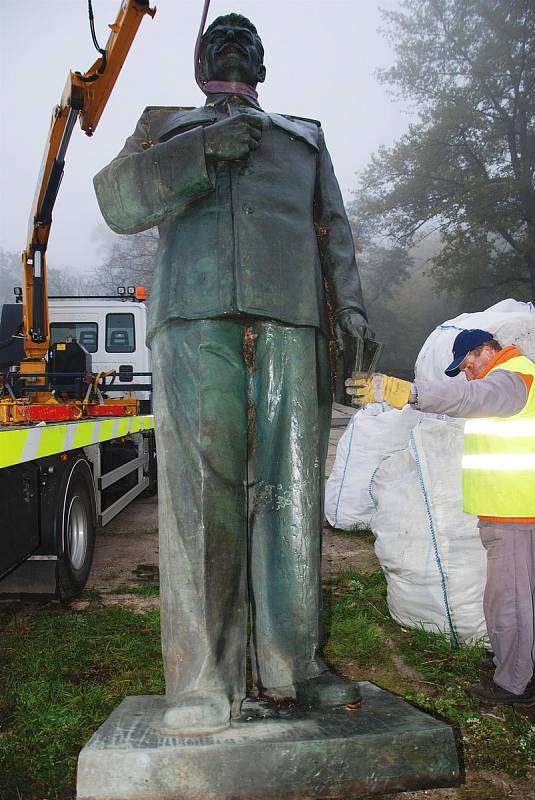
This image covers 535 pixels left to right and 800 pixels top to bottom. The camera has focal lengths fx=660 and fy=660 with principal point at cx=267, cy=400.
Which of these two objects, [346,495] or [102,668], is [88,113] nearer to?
[346,495]

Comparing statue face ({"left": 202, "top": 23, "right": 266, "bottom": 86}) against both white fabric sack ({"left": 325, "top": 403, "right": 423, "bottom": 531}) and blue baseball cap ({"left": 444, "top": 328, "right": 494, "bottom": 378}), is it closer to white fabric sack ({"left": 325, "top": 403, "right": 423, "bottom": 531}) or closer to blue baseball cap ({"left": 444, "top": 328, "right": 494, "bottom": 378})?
blue baseball cap ({"left": 444, "top": 328, "right": 494, "bottom": 378})

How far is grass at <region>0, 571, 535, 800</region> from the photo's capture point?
6.69 ft

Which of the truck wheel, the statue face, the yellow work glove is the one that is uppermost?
the statue face

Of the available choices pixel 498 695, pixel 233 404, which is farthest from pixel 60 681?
pixel 498 695

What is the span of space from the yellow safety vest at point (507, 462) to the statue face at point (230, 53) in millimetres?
1423

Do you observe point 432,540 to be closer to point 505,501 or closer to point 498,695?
point 505,501

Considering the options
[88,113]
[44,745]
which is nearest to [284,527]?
[44,745]

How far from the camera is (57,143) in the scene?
281 inches

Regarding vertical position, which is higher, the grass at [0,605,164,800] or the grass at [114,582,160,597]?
the grass at [0,605,164,800]

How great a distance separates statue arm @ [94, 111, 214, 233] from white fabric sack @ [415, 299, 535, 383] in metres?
1.74

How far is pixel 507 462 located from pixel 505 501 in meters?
0.15

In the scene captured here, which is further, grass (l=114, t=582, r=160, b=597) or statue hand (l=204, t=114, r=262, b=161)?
grass (l=114, t=582, r=160, b=597)

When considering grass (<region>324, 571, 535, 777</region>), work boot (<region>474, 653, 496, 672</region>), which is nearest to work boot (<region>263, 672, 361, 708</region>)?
grass (<region>324, 571, 535, 777</region>)

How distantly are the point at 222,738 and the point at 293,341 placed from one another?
1015 millimetres
